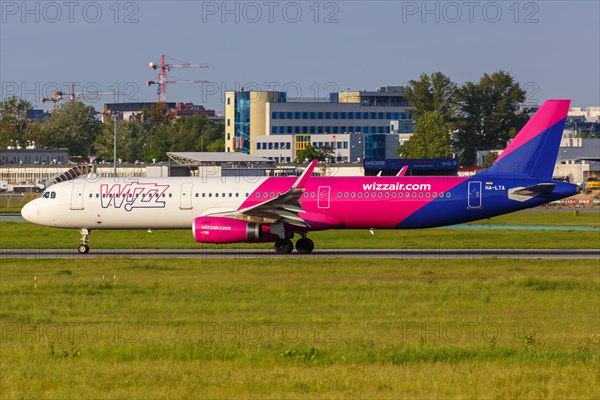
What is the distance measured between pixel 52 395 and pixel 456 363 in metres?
7.43

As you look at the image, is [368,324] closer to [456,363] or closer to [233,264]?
[456,363]

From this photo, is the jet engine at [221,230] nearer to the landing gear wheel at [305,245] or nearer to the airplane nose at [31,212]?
the landing gear wheel at [305,245]

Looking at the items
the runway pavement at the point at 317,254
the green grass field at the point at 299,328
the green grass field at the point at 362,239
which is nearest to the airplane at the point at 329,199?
the runway pavement at the point at 317,254

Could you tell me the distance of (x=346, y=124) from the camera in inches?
7269

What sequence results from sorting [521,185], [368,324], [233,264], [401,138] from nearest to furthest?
[368,324] → [233,264] → [521,185] → [401,138]

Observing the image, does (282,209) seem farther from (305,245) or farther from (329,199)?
(305,245)

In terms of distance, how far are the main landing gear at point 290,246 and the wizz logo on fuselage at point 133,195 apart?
18.9ft

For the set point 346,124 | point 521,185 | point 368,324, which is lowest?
point 368,324

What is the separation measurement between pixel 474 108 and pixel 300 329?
146 metres

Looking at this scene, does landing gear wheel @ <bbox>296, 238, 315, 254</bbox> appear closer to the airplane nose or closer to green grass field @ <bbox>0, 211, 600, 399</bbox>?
green grass field @ <bbox>0, 211, 600, 399</bbox>

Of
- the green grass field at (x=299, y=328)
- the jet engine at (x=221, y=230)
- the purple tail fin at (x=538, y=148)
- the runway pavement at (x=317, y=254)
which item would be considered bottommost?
the green grass field at (x=299, y=328)

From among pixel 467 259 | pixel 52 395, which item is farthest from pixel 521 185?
pixel 52 395

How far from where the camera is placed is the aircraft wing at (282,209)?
46.2 meters

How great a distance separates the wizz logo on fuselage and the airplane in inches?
1.8
